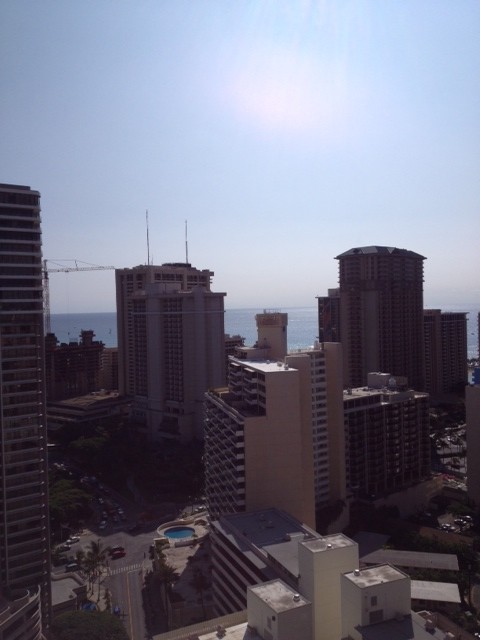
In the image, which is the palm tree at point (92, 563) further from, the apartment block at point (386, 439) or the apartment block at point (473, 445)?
the apartment block at point (473, 445)

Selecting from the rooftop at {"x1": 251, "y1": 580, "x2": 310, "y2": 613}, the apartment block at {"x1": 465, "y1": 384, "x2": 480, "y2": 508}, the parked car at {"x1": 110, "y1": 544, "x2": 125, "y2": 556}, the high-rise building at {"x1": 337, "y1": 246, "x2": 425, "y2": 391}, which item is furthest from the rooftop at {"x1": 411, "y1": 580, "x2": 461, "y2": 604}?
the high-rise building at {"x1": 337, "y1": 246, "x2": 425, "y2": 391}

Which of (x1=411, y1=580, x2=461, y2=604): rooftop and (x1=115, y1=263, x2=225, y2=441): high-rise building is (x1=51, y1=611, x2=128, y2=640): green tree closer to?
(x1=411, y1=580, x2=461, y2=604): rooftop

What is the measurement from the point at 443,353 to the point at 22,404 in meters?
56.5

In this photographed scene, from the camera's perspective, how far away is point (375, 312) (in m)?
54.5

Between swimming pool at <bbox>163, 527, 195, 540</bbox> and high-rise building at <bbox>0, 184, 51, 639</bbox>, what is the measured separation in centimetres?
866

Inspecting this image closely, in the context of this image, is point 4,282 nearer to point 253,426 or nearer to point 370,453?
point 253,426

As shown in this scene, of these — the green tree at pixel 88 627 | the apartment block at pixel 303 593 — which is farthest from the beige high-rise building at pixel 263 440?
the green tree at pixel 88 627

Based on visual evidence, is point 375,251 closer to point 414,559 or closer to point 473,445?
point 473,445

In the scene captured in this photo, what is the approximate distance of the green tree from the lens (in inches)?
685

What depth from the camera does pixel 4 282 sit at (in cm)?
1933

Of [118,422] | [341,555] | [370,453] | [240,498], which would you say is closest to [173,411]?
[118,422]

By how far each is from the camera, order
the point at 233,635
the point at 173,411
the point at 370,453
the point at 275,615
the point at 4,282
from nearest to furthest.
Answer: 1. the point at 275,615
2. the point at 233,635
3. the point at 4,282
4. the point at 370,453
5. the point at 173,411

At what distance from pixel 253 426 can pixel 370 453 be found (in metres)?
12.5

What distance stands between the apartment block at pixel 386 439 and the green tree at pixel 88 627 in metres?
16.5
